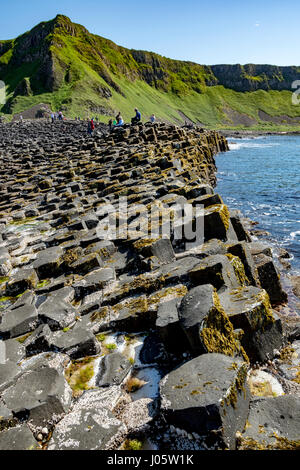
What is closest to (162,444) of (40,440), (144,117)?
(40,440)

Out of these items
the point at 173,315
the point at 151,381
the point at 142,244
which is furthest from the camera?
the point at 142,244

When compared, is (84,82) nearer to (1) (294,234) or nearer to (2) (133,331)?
(1) (294,234)

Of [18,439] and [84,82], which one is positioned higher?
[84,82]

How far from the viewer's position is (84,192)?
14.5 metres

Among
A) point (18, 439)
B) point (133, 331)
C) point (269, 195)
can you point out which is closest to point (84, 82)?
point (269, 195)

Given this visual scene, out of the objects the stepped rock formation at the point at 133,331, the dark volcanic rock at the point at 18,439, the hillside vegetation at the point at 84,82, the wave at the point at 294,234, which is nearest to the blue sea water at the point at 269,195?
the wave at the point at 294,234

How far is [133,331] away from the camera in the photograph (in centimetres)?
480

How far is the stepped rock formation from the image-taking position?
2930 millimetres

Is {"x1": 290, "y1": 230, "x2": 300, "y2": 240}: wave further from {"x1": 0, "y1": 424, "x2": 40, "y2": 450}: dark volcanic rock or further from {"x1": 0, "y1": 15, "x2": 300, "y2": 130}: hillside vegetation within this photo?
{"x1": 0, "y1": 15, "x2": 300, "y2": 130}: hillside vegetation

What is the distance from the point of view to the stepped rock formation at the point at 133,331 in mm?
2930

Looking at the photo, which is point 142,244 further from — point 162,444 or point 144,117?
point 144,117

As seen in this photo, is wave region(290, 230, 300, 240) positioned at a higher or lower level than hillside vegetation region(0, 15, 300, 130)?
lower

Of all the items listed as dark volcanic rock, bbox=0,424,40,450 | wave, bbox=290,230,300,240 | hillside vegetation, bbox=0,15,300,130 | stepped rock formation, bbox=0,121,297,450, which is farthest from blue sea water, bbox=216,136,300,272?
hillside vegetation, bbox=0,15,300,130

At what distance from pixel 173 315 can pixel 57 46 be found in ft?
448
